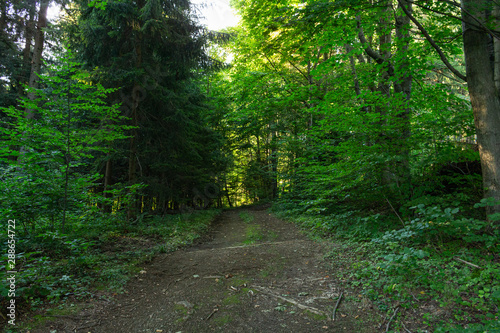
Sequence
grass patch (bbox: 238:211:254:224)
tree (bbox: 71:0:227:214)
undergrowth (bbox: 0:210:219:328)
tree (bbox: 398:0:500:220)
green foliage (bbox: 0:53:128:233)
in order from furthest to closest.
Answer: grass patch (bbox: 238:211:254:224), tree (bbox: 71:0:227:214), green foliage (bbox: 0:53:128:233), tree (bbox: 398:0:500:220), undergrowth (bbox: 0:210:219:328)

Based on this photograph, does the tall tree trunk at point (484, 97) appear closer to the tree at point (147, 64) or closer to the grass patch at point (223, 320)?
the grass patch at point (223, 320)

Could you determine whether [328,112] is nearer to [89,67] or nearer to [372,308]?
[372,308]

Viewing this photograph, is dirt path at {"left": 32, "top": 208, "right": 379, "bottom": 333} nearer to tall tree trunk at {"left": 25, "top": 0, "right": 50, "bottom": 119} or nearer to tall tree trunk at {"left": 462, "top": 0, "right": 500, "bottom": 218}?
tall tree trunk at {"left": 462, "top": 0, "right": 500, "bottom": 218}

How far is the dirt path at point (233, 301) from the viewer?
9.57 ft

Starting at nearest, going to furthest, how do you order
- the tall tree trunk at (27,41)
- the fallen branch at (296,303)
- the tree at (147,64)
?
the fallen branch at (296,303), the tree at (147,64), the tall tree trunk at (27,41)

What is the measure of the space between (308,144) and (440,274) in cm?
769

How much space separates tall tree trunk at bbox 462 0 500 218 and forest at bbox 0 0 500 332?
18 millimetres

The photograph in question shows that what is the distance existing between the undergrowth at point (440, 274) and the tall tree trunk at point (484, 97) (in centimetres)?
66

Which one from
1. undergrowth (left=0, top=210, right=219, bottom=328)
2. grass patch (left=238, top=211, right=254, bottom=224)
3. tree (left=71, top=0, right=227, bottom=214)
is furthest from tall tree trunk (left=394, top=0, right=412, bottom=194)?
grass patch (left=238, top=211, right=254, bottom=224)

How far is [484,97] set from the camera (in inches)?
138

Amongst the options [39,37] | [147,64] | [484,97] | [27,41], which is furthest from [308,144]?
[27,41]

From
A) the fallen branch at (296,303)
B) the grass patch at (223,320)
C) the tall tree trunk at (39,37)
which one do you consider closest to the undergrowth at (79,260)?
the grass patch at (223,320)

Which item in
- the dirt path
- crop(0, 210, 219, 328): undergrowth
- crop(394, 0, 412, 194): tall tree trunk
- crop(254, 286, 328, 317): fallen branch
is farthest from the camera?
crop(394, 0, 412, 194): tall tree trunk

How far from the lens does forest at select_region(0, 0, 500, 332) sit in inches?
130
